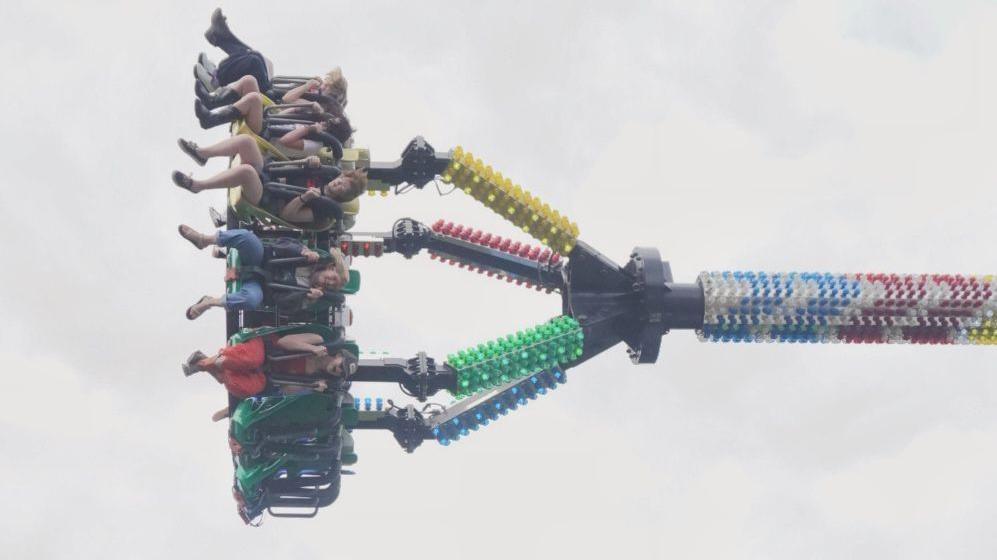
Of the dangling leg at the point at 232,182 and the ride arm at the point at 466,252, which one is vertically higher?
the ride arm at the point at 466,252

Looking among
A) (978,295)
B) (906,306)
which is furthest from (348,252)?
(978,295)

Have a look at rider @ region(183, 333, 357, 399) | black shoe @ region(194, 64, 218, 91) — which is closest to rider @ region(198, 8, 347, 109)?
black shoe @ region(194, 64, 218, 91)

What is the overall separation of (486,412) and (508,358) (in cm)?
105

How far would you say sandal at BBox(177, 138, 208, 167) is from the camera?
14.2m

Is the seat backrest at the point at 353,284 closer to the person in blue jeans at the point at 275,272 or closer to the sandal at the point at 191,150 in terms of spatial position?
the person in blue jeans at the point at 275,272

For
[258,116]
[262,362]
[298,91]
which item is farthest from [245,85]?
[262,362]

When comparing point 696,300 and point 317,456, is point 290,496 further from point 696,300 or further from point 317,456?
point 696,300

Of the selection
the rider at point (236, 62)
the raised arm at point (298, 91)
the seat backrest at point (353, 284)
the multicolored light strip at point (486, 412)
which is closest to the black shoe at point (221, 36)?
the rider at point (236, 62)

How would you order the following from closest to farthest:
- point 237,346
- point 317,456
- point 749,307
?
1. point 237,346
2. point 317,456
3. point 749,307

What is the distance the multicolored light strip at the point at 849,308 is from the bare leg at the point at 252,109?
22.0 feet

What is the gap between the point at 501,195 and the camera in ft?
55.4

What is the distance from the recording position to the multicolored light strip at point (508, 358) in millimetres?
16109

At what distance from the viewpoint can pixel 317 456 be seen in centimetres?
1605

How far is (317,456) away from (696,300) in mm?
5827
